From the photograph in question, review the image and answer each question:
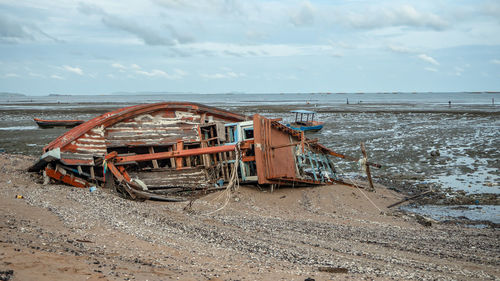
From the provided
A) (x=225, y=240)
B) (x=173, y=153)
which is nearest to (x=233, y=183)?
(x=173, y=153)

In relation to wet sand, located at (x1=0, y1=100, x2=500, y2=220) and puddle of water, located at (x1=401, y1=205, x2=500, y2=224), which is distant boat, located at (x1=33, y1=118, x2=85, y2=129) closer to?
wet sand, located at (x1=0, y1=100, x2=500, y2=220)

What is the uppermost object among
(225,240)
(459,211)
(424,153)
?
(225,240)

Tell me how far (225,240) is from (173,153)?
18.2ft

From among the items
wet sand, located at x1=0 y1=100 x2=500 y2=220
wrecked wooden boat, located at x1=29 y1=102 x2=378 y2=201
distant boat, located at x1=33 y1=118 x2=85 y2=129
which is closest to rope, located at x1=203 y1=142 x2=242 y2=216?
wrecked wooden boat, located at x1=29 y1=102 x2=378 y2=201

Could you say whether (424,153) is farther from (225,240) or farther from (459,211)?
(225,240)

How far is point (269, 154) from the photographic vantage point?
1408cm

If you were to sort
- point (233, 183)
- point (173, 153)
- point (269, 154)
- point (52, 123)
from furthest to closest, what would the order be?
point (52, 123) → point (269, 154) → point (233, 183) → point (173, 153)

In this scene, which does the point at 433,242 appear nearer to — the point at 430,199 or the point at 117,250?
the point at 430,199

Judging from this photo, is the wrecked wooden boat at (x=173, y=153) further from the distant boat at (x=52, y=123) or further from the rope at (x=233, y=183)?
the distant boat at (x=52, y=123)

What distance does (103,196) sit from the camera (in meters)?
11.9

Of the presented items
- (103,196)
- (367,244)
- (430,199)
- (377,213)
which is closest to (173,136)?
(103,196)

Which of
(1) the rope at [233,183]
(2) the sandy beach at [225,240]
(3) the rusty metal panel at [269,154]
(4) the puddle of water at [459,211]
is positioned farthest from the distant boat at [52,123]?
(4) the puddle of water at [459,211]

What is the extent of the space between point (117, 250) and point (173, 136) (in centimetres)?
810

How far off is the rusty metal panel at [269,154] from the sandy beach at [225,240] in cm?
82
